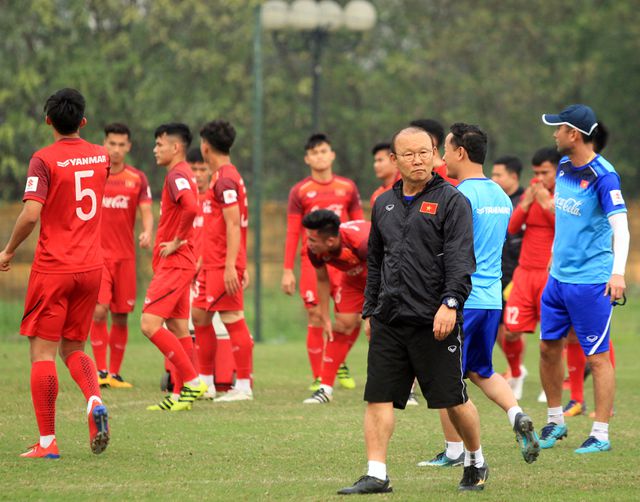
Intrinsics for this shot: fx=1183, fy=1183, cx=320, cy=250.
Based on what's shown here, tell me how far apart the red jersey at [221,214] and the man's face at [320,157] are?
56.3 inches

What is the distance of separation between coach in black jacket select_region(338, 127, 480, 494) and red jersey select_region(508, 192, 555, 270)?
4470mm

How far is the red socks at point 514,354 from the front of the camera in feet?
38.7

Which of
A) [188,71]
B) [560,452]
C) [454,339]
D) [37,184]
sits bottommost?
[560,452]

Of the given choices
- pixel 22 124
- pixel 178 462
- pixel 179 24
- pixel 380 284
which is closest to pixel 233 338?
pixel 178 462

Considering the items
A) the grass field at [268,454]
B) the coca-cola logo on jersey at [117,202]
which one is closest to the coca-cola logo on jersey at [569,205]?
the grass field at [268,454]

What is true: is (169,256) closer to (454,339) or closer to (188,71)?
(454,339)

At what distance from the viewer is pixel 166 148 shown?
10.5 meters

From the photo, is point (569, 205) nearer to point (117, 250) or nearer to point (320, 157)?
point (320, 157)

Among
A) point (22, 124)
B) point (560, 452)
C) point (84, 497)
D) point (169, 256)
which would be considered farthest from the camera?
point (22, 124)

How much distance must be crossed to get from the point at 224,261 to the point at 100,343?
2017 millimetres

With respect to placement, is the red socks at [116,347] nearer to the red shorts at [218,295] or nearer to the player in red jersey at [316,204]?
the red shorts at [218,295]

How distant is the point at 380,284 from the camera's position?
21.7ft

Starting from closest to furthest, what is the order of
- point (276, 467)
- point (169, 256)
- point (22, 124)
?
point (276, 467) < point (169, 256) < point (22, 124)

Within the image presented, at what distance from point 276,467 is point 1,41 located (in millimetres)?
19370
